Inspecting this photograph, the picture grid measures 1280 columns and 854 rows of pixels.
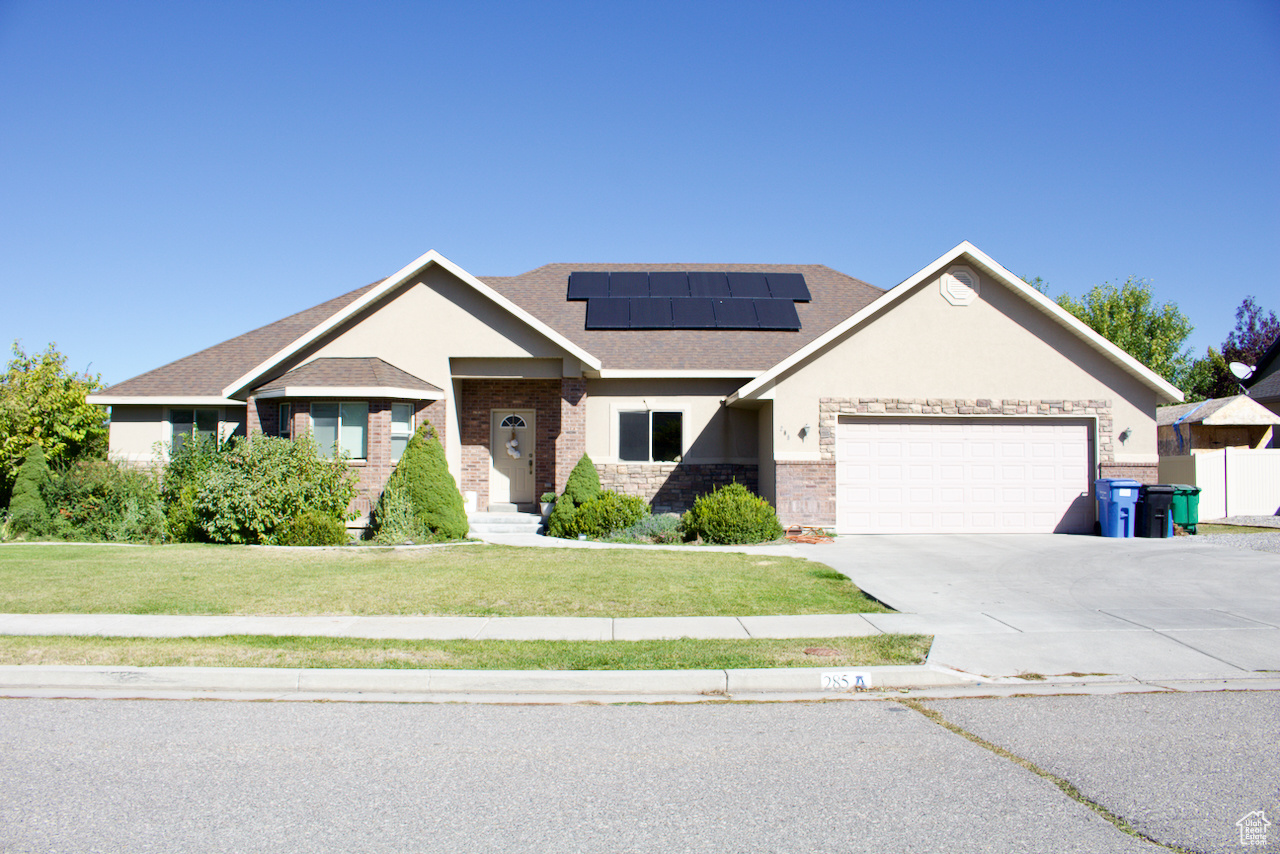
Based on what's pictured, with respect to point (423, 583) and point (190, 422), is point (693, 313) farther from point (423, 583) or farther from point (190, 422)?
point (190, 422)

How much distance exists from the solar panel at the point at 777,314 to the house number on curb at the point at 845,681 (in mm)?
14697

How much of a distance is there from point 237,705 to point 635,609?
4260 millimetres

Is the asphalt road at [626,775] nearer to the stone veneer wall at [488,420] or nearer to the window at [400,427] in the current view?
the window at [400,427]

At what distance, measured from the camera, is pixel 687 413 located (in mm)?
19047

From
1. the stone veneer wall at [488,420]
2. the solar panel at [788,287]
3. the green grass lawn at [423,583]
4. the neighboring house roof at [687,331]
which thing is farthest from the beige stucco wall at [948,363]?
the solar panel at [788,287]

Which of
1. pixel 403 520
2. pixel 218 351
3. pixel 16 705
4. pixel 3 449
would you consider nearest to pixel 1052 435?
pixel 403 520

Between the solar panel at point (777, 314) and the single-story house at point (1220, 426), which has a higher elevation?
the solar panel at point (777, 314)

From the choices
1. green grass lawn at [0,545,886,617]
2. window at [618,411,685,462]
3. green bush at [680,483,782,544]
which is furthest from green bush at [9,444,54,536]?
green bush at [680,483,782,544]

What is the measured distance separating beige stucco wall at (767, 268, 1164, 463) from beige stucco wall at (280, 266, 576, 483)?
17.9ft

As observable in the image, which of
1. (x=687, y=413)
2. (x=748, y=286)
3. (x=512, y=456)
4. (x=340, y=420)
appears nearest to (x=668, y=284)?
(x=748, y=286)

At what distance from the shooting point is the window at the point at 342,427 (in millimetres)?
17156

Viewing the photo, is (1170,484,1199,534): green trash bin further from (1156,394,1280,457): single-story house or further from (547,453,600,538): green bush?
(547,453,600,538): green bush

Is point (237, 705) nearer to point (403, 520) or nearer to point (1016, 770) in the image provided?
point (1016, 770)

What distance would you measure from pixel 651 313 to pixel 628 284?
1933mm
